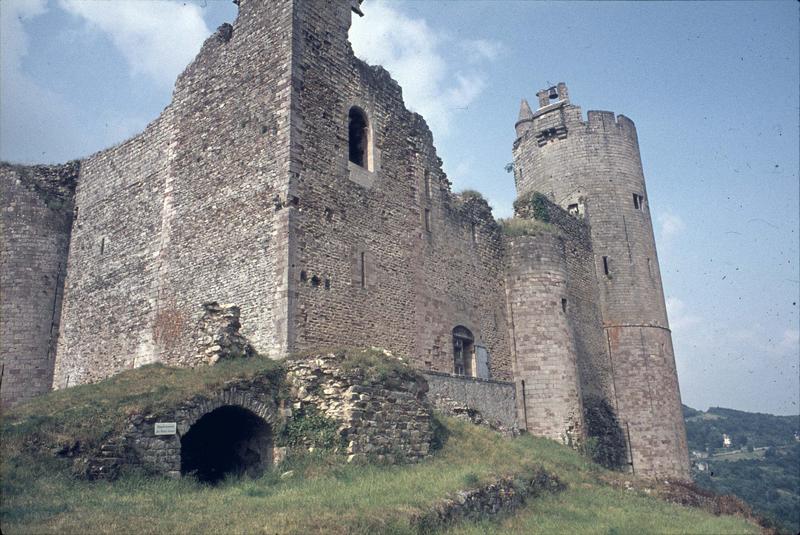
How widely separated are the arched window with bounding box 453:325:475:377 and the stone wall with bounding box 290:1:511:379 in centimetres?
30

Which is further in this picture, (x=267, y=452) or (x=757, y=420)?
(x=757, y=420)

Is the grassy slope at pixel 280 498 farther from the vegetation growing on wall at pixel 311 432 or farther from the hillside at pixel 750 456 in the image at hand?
the hillside at pixel 750 456

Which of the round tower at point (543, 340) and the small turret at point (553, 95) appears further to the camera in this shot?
the small turret at point (553, 95)

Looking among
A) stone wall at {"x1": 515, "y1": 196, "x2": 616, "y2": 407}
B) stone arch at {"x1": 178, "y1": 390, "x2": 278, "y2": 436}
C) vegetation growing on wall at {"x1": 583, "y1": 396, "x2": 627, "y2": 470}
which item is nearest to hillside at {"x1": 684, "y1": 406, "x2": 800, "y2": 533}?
vegetation growing on wall at {"x1": 583, "y1": 396, "x2": 627, "y2": 470}

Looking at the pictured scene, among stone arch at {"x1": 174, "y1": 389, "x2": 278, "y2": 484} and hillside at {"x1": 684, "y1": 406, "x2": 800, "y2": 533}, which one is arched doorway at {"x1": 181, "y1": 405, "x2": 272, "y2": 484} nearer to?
stone arch at {"x1": 174, "y1": 389, "x2": 278, "y2": 484}

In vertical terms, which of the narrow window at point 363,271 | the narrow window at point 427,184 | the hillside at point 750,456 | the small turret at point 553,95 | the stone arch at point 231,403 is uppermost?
the small turret at point 553,95

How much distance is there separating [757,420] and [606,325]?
94.3 m

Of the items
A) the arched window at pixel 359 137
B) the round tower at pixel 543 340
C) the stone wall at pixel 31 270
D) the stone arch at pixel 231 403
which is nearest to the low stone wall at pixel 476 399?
the round tower at pixel 543 340

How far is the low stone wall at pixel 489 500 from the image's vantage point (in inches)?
369

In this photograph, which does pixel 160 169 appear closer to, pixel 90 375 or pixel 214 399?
pixel 90 375

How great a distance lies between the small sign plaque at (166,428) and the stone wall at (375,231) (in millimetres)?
3516

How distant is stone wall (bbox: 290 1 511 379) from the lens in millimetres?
14867

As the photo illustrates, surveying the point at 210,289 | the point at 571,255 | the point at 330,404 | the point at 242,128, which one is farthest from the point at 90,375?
the point at 571,255

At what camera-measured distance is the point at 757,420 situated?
102m
